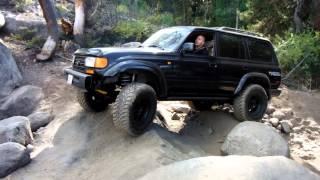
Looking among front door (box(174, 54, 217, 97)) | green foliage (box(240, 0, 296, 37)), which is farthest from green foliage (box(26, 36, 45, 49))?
green foliage (box(240, 0, 296, 37))

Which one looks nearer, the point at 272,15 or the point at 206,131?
the point at 206,131

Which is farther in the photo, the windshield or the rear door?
the rear door

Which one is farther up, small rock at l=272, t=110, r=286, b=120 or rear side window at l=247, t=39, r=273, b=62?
rear side window at l=247, t=39, r=273, b=62

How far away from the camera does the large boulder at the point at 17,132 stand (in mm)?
7936

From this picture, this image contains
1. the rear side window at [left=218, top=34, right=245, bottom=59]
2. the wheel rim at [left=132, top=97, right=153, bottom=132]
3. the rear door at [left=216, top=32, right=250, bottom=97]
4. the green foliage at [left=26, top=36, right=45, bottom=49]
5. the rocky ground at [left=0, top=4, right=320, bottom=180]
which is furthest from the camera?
the green foliage at [left=26, top=36, right=45, bottom=49]

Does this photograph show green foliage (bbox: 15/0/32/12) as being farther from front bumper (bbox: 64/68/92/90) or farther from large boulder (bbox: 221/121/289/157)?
large boulder (bbox: 221/121/289/157)

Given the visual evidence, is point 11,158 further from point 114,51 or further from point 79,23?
point 79,23

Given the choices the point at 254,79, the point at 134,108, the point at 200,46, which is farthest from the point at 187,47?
the point at 254,79

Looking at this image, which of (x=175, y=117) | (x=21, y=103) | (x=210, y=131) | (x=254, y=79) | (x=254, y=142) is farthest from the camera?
(x=21, y=103)

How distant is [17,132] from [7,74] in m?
3.29

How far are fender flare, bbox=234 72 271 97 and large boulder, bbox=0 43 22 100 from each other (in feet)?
18.6

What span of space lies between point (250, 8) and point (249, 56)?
10.1 metres

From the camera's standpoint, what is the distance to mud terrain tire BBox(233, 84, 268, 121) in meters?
9.15

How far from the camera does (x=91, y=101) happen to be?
8625 millimetres
